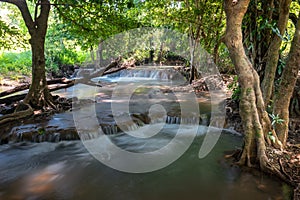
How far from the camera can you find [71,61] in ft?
66.3

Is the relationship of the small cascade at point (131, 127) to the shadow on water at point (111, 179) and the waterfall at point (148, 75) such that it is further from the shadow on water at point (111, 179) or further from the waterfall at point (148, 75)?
the waterfall at point (148, 75)

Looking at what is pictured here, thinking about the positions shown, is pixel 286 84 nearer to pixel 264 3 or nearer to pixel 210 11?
pixel 264 3

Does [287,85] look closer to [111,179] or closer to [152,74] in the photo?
[111,179]

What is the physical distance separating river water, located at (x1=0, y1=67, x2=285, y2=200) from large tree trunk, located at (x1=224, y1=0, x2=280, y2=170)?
576mm

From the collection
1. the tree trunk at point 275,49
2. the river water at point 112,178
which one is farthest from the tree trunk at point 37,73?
the tree trunk at point 275,49

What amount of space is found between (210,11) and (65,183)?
Answer: 9.28m

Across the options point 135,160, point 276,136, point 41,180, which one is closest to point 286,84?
point 276,136

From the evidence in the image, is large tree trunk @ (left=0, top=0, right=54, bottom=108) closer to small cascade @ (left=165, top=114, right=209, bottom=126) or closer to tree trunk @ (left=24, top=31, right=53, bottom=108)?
tree trunk @ (left=24, top=31, right=53, bottom=108)

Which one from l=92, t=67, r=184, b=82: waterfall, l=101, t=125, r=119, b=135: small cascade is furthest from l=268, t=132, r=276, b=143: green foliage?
l=92, t=67, r=184, b=82: waterfall

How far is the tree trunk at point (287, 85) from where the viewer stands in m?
4.09

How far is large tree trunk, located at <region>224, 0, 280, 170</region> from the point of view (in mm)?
3881

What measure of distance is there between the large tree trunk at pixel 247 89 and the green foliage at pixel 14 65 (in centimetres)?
1674

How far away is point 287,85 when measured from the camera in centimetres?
430

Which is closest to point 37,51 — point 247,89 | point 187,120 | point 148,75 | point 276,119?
point 187,120
